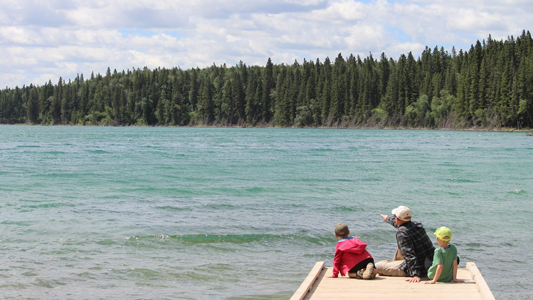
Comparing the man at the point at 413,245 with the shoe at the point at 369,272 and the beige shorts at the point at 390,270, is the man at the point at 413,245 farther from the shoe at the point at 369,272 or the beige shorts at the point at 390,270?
the shoe at the point at 369,272

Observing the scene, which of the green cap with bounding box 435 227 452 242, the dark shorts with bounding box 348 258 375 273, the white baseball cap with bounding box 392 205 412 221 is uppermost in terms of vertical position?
the white baseball cap with bounding box 392 205 412 221

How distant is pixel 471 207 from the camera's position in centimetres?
2081

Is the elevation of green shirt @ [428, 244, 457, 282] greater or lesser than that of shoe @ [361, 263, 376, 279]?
greater

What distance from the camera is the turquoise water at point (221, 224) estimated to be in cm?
1127

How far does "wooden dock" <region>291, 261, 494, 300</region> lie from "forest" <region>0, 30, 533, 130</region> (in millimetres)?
115370

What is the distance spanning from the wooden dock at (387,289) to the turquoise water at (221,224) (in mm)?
1558

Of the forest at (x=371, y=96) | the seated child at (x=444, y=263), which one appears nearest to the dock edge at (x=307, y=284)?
the seated child at (x=444, y=263)

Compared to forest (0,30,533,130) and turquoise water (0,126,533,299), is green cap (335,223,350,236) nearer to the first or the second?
turquoise water (0,126,533,299)

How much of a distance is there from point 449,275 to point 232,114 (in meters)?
175

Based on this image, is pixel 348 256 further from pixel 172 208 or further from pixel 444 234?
pixel 172 208

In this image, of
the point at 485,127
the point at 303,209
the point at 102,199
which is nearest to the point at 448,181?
the point at 303,209

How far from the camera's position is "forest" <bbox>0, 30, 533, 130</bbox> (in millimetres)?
124188

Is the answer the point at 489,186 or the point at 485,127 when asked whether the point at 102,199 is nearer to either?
the point at 489,186

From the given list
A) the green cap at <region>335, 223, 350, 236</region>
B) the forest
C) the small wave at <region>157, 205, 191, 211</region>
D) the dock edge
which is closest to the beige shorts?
the green cap at <region>335, 223, 350, 236</region>
